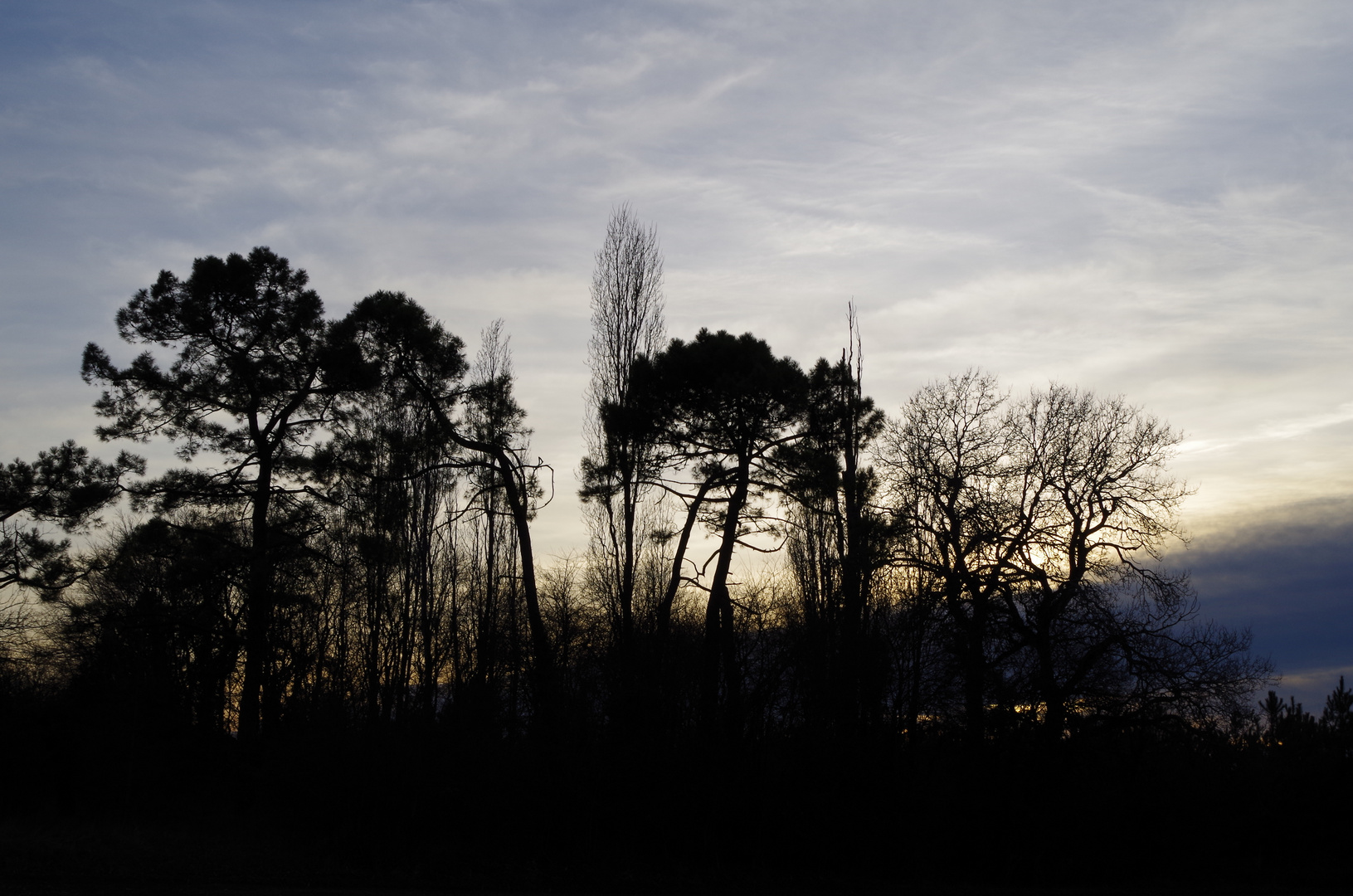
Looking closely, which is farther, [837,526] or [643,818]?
[837,526]

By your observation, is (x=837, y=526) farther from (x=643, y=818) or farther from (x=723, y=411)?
(x=643, y=818)

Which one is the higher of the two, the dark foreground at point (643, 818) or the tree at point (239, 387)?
the tree at point (239, 387)

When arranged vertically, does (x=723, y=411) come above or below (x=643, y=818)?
above

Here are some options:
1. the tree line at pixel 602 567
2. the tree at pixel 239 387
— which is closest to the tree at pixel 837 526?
the tree line at pixel 602 567

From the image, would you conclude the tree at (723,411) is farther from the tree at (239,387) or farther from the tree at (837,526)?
the tree at (239,387)

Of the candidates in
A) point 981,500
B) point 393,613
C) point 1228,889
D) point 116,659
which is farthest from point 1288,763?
point 116,659

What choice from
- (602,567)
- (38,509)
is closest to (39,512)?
(38,509)

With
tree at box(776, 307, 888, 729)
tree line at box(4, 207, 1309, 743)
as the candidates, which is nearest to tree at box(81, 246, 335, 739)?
tree line at box(4, 207, 1309, 743)

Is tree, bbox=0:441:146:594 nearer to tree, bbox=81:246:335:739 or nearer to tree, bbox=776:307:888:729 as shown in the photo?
tree, bbox=81:246:335:739

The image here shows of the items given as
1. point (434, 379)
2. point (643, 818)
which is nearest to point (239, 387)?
point (434, 379)

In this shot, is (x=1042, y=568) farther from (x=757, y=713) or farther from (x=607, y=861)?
(x=607, y=861)

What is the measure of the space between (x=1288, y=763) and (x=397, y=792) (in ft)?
72.3

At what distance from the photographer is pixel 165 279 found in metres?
20.5

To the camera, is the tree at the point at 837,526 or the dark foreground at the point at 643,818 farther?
the tree at the point at 837,526
